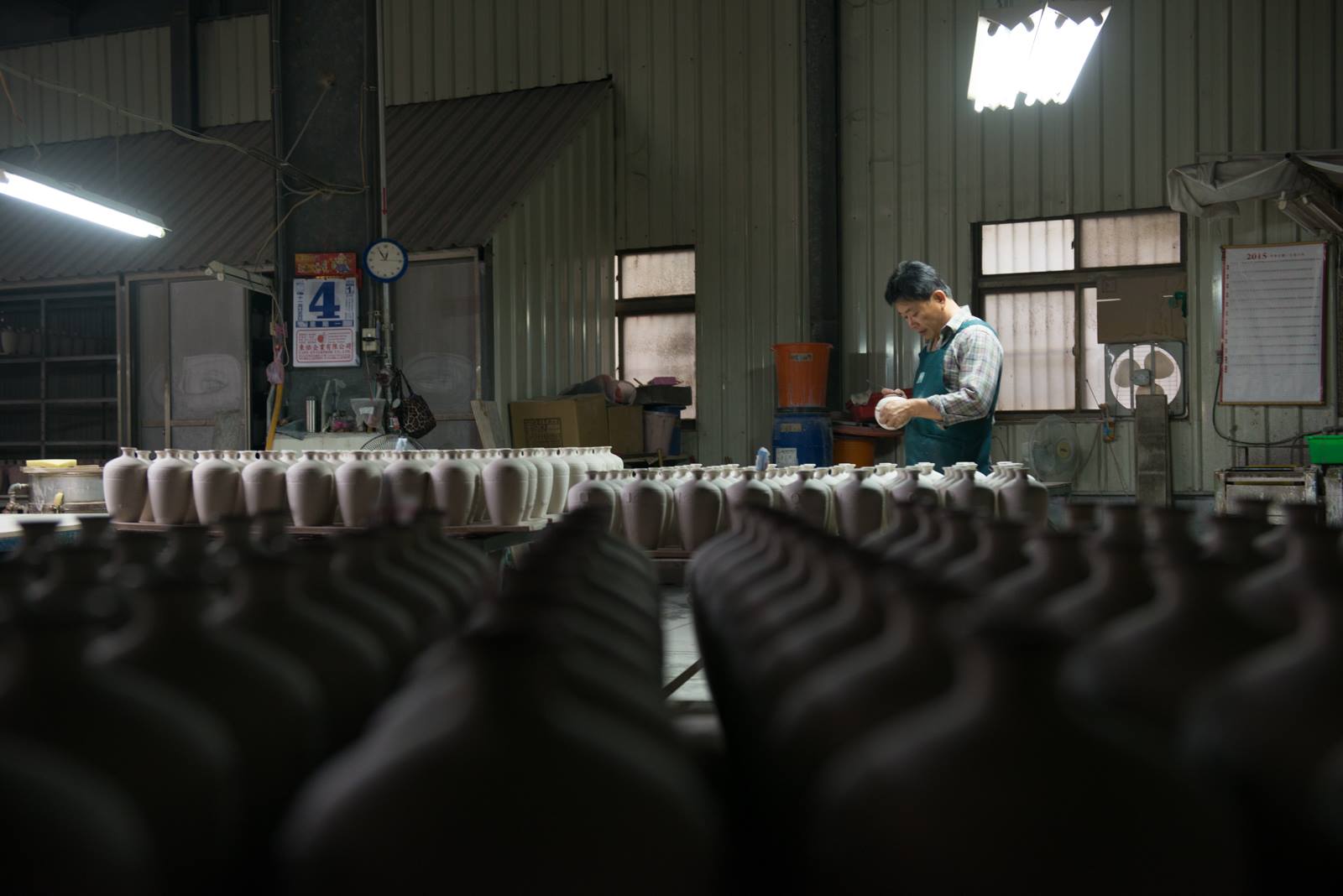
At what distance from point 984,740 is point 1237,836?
0.45 ft

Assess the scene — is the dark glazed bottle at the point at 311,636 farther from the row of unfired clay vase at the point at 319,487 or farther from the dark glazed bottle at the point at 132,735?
the row of unfired clay vase at the point at 319,487

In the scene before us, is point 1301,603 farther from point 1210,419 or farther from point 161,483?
point 1210,419

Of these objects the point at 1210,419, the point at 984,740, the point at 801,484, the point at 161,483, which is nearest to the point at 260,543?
the point at 984,740

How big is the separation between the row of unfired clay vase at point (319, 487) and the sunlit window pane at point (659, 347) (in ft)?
16.9

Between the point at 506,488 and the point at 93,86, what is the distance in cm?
977

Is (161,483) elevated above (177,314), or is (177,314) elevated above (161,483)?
(177,314)

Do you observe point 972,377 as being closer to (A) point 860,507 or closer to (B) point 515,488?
(A) point 860,507

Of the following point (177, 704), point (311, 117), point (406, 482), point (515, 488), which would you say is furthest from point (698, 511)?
point (311, 117)

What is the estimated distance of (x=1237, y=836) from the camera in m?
0.49

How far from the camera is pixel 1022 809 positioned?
476 mm

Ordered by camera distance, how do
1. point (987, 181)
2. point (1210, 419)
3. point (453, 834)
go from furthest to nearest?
point (987, 181), point (1210, 419), point (453, 834)

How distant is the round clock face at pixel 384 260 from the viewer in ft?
19.6

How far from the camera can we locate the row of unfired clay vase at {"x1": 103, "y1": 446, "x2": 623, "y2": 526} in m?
3.05

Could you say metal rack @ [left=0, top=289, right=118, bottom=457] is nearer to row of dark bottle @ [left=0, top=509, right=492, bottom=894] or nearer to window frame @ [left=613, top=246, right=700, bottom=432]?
window frame @ [left=613, top=246, right=700, bottom=432]
